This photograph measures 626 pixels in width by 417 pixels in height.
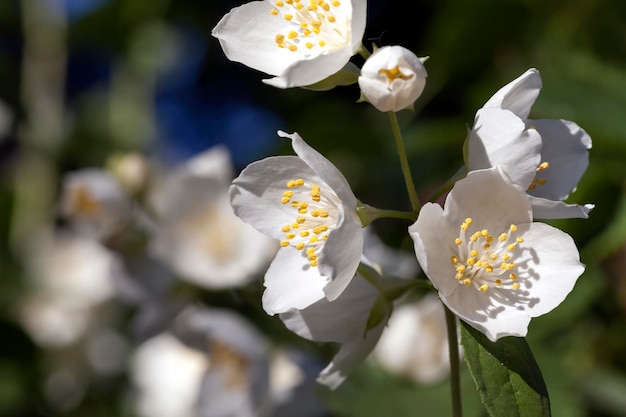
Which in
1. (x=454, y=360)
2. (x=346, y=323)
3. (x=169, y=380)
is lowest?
(x=169, y=380)

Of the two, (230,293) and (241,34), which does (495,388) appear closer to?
(241,34)

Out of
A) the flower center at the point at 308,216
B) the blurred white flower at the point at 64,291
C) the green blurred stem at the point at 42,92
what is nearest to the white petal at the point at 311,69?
the flower center at the point at 308,216

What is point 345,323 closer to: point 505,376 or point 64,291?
point 505,376

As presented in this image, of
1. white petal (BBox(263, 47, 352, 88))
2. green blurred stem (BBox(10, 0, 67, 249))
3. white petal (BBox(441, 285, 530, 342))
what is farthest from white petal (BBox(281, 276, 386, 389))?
green blurred stem (BBox(10, 0, 67, 249))

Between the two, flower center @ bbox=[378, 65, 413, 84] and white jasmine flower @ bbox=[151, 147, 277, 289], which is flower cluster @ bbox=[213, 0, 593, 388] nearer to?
flower center @ bbox=[378, 65, 413, 84]

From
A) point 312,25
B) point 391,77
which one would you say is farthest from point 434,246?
point 312,25

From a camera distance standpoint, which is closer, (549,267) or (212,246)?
(549,267)

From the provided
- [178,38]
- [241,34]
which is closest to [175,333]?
[241,34]
